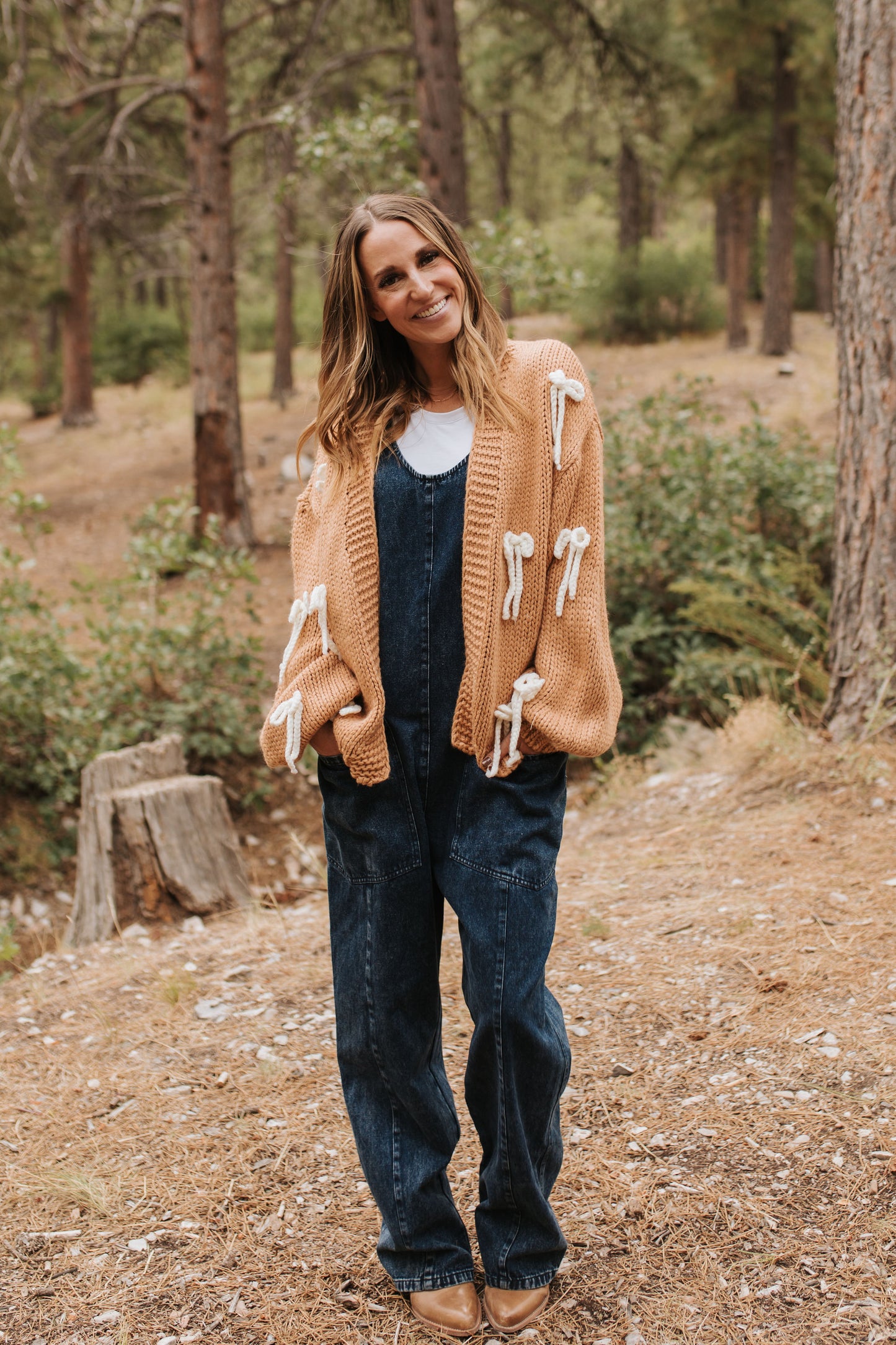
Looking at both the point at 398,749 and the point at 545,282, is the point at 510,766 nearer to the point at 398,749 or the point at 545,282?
the point at 398,749

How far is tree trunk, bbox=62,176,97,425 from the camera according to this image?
1678 centimetres

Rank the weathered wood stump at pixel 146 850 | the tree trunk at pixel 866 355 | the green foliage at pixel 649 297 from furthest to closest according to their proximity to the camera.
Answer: the green foliage at pixel 649 297, the weathered wood stump at pixel 146 850, the tree trunk at pixel 866 355

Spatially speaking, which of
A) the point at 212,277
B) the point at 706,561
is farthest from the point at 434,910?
the point at 212,277

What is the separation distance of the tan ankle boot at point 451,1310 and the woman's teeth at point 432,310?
1924 millimetres

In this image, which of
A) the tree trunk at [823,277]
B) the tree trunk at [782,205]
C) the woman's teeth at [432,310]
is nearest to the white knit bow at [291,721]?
the woman's teeth at [432,310]

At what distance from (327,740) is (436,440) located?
0.60m

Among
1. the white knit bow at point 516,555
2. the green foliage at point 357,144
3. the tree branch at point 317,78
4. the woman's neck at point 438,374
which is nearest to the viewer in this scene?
the white knit bow at point 516,555

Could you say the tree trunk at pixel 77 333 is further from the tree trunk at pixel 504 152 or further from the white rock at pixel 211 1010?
the white rock at pixel 211 1010

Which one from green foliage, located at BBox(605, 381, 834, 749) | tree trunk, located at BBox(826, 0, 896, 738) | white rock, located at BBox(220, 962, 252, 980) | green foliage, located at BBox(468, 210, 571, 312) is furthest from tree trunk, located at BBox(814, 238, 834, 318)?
white rock, located at BBox(220, 962, 252, 980)

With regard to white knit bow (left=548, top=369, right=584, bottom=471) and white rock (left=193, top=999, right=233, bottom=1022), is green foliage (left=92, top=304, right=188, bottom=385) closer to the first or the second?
white rock (left=193, top=999, right=233, bottom=1022)

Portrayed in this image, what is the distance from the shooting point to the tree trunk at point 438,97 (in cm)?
824

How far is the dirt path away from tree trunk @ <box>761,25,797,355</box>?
1262cm

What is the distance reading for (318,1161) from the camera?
2.84 metres

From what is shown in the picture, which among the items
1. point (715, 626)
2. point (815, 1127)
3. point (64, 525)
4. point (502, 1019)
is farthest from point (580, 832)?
point (64, 525)
